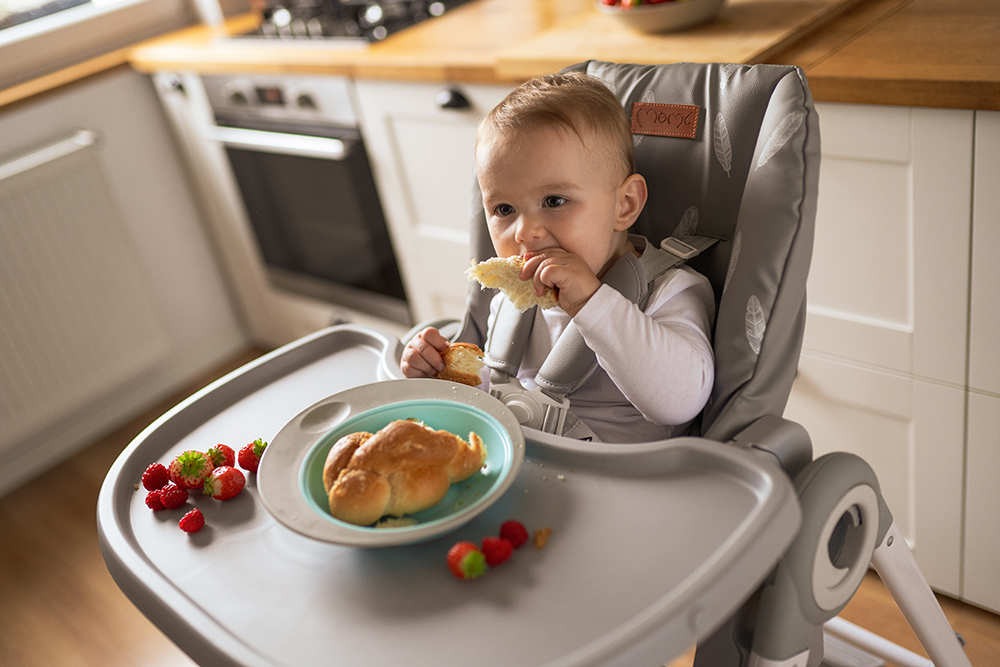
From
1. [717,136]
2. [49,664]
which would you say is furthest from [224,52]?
[717,136]

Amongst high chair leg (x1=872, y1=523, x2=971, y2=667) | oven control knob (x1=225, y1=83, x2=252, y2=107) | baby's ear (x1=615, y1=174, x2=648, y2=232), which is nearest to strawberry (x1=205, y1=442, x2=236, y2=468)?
baby's ear (x1=615, y1=174, x2=648, y2=232)

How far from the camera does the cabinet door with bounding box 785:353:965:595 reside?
157 centimetres

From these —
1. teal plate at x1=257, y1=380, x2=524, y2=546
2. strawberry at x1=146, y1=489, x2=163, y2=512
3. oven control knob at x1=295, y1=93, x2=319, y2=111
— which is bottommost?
strawberry at x1=146, y1=489, x2=163, y2=512

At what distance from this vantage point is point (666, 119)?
121 cm

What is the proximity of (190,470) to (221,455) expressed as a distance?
5 centimetres

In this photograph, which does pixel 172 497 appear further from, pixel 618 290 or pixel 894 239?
pixel 894 239

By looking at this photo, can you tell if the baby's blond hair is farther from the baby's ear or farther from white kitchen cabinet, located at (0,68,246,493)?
white kitchen cabinet, located at (0,68,246,493)

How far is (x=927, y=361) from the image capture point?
60.3 inches

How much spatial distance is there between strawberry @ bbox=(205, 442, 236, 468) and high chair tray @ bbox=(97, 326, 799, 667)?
47 millimetres

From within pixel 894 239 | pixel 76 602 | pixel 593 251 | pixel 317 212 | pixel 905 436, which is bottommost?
pixel 76 602

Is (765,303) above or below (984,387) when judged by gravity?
above

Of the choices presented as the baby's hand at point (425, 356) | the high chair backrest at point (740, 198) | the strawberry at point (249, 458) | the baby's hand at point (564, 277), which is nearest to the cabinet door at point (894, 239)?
the high chair backrest at point (740, 198)

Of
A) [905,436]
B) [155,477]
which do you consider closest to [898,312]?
[905,436]

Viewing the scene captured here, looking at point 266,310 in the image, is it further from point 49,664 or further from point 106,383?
point 49,664
